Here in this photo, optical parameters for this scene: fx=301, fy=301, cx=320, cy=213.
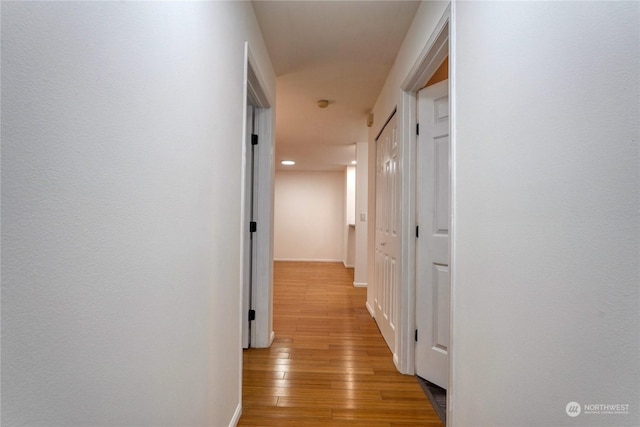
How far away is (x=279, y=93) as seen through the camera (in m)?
3.13

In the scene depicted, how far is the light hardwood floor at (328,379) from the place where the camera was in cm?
167

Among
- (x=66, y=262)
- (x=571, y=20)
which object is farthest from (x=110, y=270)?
(x=571, y=20)

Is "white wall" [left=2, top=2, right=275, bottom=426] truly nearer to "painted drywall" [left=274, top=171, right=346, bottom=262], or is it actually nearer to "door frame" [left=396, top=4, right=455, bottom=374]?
"door frame" [left=396, top=4, right=455, bottom=374]

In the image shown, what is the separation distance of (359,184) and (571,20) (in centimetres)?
410

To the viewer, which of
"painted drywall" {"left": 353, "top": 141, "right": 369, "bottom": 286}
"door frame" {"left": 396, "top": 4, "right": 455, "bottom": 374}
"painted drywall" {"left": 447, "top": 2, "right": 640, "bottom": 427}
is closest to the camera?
"painted drywall" {"left": 447, "top": 2, "right": 640, "bottom": 427}

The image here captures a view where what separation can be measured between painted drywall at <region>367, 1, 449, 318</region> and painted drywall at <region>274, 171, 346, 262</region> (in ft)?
13.2

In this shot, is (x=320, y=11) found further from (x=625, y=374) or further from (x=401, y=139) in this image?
(x=625, y=374)

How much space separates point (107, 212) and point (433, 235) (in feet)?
5.79

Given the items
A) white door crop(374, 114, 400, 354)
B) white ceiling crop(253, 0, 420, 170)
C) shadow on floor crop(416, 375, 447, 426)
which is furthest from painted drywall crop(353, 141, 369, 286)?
shadow on floor crop(416, 375, 447, 426)

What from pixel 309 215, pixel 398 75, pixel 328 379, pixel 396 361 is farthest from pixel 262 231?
pixel 309 215

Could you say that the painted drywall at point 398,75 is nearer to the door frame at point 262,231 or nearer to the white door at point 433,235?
the white door at point 433,235

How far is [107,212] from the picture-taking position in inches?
25.8

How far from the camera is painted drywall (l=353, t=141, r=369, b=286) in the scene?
15.8ft

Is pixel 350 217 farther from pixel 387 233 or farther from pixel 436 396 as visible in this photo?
pixel 436 396
